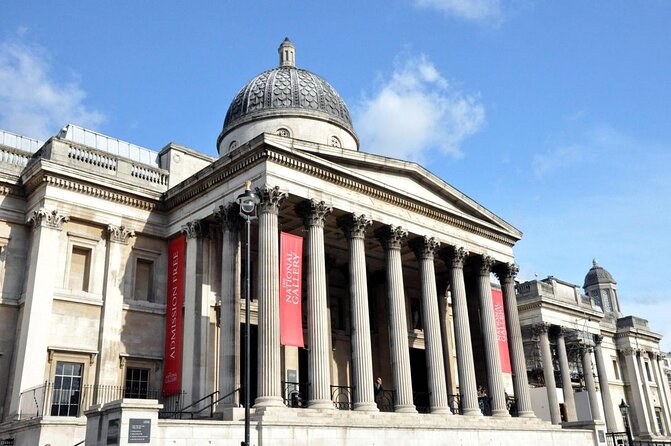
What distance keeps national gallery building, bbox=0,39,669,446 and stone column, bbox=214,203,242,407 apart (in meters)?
0.05

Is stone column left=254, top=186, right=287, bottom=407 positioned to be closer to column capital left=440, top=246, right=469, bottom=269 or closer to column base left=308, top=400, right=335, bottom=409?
column base left=308, top=400, right=335, bottom=409

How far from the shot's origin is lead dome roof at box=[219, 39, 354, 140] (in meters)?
30.2

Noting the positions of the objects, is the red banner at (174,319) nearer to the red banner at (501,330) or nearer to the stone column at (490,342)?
the stone column at (490,342)

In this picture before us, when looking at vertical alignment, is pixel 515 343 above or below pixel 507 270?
below

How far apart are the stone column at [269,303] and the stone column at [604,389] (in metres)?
32.2

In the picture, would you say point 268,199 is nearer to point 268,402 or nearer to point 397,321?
point 268,402

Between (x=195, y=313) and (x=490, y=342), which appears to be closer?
(x=195, y=313)

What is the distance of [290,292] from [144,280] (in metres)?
6.98

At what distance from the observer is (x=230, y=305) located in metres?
21.5

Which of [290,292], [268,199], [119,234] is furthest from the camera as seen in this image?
[119,234]

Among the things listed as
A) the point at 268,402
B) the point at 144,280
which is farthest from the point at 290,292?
the point at 144,280

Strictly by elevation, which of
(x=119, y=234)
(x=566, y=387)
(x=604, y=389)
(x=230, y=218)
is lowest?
(x=566, y=387)

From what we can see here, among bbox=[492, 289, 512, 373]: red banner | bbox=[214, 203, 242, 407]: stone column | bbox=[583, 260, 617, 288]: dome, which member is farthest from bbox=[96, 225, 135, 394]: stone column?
bbox=[583, 260, 617, 288]: dome

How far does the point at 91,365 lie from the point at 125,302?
8.22 ft
